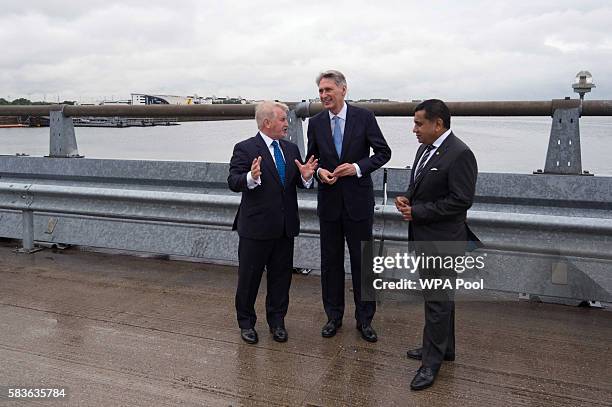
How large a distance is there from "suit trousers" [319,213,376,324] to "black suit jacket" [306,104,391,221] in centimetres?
9

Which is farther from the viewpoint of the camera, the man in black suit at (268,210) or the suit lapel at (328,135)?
the suit lapel at (328,135)

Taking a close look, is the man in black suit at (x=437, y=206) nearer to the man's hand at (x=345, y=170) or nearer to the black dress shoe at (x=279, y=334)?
the man's hand at (x=345, y=170)

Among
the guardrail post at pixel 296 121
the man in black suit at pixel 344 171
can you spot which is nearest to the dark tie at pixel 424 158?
the man in black suit at pixel 344 171

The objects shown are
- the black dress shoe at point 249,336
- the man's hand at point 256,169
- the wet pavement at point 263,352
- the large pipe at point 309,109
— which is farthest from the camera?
the large pipe at point 309,109

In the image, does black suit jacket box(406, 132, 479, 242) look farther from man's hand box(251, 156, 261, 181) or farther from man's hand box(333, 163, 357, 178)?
man's hand box(251, 156, 261, 181)

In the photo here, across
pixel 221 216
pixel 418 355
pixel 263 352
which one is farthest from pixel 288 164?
pixel 418 355

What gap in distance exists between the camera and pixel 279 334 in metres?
4.03

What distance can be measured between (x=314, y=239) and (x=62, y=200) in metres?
2.70

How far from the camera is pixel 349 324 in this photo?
433cm

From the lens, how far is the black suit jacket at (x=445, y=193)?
3.26 m

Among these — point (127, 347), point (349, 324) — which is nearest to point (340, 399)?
point (349, 324)

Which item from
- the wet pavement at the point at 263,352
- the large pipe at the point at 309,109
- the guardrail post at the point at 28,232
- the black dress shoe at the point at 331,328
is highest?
the large pipe at the point at 309,109

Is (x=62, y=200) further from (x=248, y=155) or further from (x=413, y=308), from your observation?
(x=413, y=308)

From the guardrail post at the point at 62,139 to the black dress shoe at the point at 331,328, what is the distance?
393cm
